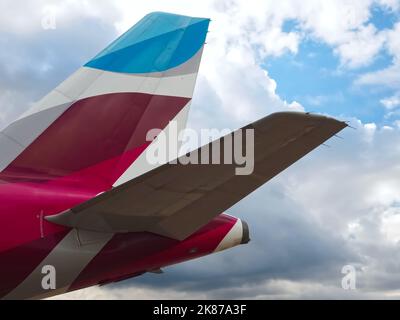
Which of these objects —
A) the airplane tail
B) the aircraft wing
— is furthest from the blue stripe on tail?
the aircraft wing

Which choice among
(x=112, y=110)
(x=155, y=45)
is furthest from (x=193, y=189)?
(x=155, y=45)

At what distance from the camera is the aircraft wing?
5.40 m

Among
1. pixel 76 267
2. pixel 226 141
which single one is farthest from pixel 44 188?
pixel 226 141

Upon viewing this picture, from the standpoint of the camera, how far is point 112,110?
357 inches

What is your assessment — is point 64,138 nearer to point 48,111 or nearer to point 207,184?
point 48,111

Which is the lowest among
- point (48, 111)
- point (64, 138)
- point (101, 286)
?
point (101, 286)

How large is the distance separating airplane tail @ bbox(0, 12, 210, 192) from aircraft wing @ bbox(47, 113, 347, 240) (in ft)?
4.79

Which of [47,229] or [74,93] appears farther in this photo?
[74,93]

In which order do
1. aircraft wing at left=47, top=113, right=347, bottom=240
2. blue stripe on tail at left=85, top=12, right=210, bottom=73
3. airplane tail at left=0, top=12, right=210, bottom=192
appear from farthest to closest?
blue stripe on tail at left=85, top=12, right=210, bottom=73, airplane tail at left=0, top=12, right=210, bottom=192, aircraft wing at left=47, top=113, right=347, bottom=240

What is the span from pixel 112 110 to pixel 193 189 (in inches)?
127

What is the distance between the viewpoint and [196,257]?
331 inches

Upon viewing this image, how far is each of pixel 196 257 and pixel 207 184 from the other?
2.34m

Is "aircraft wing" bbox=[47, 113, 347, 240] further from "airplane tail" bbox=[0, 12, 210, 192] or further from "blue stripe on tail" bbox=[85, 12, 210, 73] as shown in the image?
"blue stripe on tail" bbox=[85, 12, 210, 73]

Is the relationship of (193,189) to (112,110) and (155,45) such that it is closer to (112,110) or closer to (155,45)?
(112,110)
